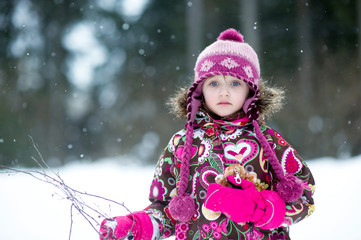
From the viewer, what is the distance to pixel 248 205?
4.43 feet

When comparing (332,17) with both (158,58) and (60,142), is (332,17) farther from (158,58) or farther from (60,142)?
(60,142)

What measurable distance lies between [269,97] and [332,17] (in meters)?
8.34

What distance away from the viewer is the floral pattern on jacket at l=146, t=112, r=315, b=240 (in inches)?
59.1

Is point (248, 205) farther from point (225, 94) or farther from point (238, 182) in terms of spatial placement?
point (225, 94)

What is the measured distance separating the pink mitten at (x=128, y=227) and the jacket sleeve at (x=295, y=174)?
1.97 feet

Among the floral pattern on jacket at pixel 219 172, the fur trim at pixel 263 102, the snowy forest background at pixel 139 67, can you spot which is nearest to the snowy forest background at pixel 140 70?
the snowy forest background at pixel 139 67

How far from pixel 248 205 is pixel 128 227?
0.53 m

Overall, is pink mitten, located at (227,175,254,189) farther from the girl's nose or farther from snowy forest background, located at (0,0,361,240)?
snowy forest background, located at (0,0,361,240)

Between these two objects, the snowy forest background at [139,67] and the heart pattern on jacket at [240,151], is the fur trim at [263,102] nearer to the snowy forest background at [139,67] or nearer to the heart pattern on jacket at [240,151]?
the heart pattern on jacket at [240,151]

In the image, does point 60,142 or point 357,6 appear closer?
point 357,6

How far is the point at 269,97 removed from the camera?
5.85ft

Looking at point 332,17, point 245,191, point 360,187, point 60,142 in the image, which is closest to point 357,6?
point 332,17

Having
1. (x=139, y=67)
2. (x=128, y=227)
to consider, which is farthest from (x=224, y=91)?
(x=139, y=67)

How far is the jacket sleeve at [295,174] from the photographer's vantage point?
4.73ft
